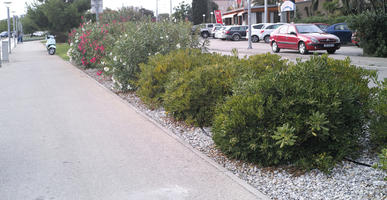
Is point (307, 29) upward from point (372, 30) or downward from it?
upward

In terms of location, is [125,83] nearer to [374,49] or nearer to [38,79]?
[38,79]

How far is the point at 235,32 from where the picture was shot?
46.0m

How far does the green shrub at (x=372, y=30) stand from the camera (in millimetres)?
19469

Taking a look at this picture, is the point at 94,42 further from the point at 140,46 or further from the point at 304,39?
the point at 304,39

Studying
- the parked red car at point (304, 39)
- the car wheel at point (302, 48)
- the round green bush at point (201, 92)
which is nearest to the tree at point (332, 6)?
the parked red car at point (304, 39)

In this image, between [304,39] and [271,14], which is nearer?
[304,39]

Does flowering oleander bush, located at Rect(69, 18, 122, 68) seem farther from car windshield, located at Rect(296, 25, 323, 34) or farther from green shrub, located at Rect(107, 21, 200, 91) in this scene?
car windshield, located at Rect(296, 25, 323, 34)

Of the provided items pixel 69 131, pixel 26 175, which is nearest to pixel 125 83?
pixel 69 131

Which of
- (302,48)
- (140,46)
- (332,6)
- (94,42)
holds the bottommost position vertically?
(140,46)

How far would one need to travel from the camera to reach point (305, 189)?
466cm

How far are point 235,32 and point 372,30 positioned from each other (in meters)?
26.6

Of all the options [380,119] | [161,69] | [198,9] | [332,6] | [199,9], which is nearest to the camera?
[380,119]

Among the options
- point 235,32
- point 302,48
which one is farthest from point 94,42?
point 235,32

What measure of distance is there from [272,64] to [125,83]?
5330mm
